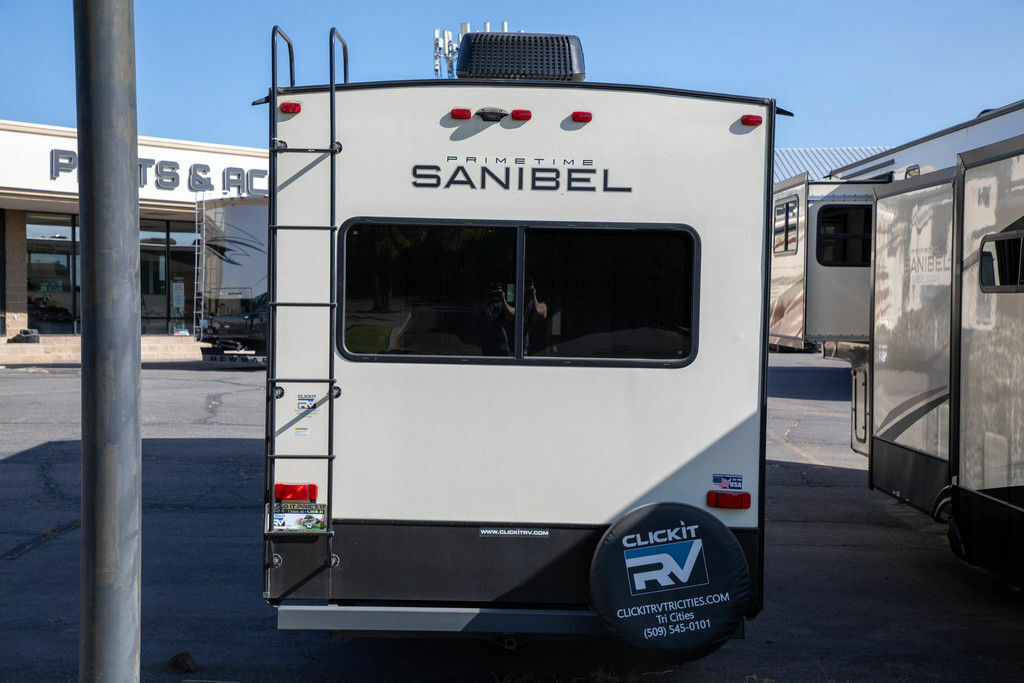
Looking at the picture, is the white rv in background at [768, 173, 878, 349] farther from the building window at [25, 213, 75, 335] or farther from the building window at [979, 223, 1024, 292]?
the building window at [25, 213, 75, 335]

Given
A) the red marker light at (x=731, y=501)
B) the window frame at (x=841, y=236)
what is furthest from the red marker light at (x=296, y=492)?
the window frame at (x=841, y=236)

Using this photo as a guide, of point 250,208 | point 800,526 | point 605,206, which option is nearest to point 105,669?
point 605,206

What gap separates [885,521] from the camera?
871cm

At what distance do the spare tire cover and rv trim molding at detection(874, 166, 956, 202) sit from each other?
3574 millimetres

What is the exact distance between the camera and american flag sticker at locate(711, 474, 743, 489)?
14.6 ft

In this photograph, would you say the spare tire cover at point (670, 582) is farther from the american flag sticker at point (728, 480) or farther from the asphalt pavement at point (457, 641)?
the asphalt pavement at point (457, 641)

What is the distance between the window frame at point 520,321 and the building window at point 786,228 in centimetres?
470

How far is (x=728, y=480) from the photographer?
4457 mm

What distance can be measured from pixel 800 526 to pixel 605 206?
4.99 meters

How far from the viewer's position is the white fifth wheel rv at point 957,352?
216 inches

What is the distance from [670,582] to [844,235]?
5.44 meters

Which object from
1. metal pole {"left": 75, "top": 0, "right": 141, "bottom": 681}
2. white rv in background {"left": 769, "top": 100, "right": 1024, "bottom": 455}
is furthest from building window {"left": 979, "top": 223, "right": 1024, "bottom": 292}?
metal pole {"left": 75, "top": 0, "right": 141, "bottom": 681}

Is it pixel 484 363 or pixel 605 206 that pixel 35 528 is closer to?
pixel 484 363

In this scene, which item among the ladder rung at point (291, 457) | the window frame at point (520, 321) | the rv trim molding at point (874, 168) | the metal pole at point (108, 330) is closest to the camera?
the metal pole at point (108, 330)
